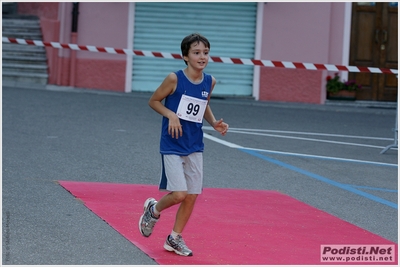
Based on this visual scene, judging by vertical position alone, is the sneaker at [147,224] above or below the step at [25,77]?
below

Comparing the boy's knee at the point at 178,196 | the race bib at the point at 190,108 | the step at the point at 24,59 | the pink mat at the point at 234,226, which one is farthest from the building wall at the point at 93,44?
the boy's knee at the point at 178,196

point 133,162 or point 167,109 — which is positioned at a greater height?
point 167,109

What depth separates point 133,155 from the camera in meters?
10.9

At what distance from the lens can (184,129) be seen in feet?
19.9

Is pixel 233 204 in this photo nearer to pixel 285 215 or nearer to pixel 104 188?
pixel 285 215

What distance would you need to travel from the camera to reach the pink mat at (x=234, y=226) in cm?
603

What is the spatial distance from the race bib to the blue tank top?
0.03 m

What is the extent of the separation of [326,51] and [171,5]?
3.87m

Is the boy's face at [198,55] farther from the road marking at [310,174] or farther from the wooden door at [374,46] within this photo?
the wooden door at [374,46]

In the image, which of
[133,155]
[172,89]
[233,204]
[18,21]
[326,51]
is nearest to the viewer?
[172,89]

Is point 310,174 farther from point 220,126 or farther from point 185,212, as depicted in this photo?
point 185,212

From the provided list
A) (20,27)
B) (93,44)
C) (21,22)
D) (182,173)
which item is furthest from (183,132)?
(21,22)

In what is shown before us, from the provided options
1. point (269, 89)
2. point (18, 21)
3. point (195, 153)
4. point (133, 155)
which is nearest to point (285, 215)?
point (195, 153)

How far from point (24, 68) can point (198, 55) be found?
15422 millimetres
